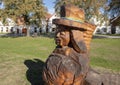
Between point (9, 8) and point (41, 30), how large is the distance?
114ft

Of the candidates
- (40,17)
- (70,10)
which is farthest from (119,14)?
(70,10)

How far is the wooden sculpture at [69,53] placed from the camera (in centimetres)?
473

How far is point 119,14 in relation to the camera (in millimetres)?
37281

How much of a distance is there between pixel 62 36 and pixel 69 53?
0.34m

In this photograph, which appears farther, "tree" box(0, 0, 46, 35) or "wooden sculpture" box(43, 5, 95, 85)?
"tree" box(0, 0, 46, 35)

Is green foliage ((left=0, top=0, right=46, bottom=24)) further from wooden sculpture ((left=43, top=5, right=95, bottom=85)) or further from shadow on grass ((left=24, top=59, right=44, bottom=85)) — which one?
wooden sculpture ((left=43, top=5, right=95, bottom=85))

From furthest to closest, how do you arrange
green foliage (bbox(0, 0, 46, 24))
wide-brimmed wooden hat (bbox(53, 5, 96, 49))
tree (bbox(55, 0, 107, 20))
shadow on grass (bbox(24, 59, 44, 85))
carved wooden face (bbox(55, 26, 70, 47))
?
green foliage (bbox(0, 0, 46, 24)) < tree (bbox(55, 0, 107, 20)) < shadow on grass (bbox(24, 59, 44, 85)) < carved wooden face (bbox(55, 26, 70, 47)) < wide-brimmed wooden hat (bbox(53, 5, 96, 49))

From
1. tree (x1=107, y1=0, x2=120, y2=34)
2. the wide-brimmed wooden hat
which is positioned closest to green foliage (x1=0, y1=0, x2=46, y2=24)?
tree (x1=107, y1=0, x2=120, y2=34)

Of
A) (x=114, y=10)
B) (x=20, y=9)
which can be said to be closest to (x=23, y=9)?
(x=20, y=9)

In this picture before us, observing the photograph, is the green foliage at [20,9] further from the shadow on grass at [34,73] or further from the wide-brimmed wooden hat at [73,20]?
the wide-brimmed wooden hat at [73,20]

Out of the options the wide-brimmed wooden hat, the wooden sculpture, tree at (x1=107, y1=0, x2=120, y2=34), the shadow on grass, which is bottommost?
the shadow on grass

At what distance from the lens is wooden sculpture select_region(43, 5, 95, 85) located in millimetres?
4734

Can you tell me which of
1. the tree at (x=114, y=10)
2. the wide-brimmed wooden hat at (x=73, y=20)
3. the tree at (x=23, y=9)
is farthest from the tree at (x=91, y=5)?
the wide-brimmed wooden hat at (x=73, y=20)

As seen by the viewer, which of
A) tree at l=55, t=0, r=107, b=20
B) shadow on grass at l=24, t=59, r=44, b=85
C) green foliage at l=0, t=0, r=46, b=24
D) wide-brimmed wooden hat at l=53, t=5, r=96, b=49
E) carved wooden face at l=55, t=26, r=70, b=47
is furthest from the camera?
green foliage at l=0, t=0, r=46, b=24
